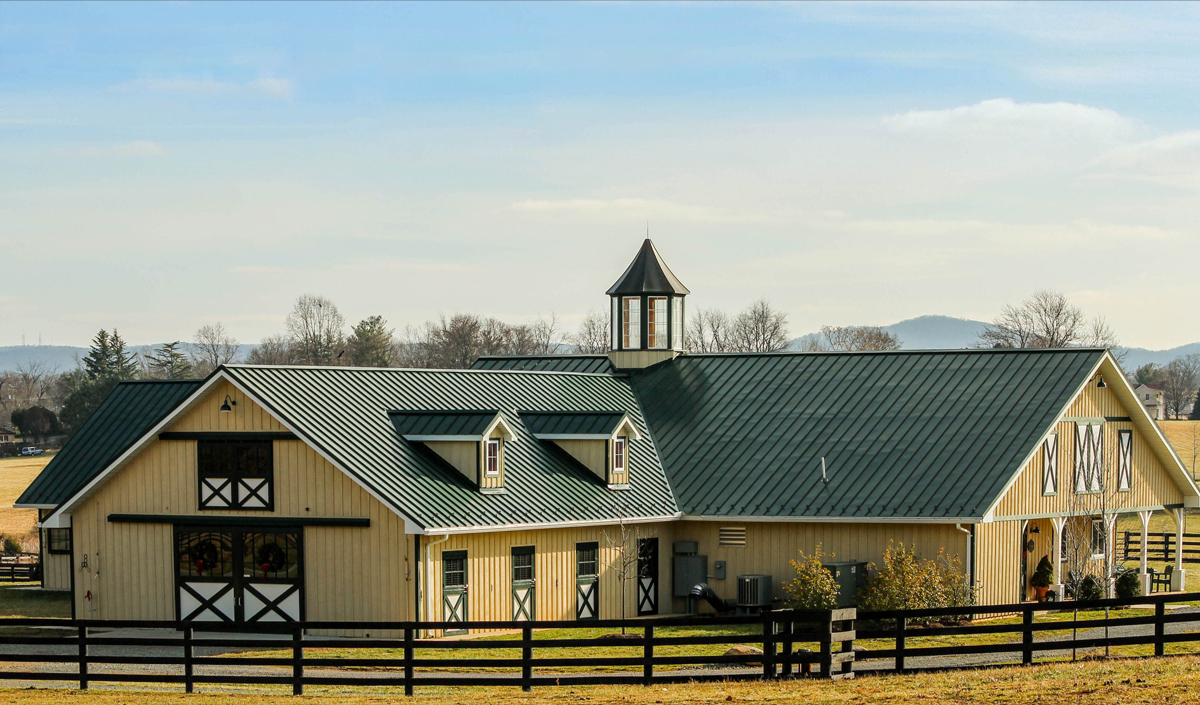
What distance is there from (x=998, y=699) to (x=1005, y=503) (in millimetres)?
Result: 14593

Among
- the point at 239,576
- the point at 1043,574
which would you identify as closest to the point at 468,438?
the point at 239,576

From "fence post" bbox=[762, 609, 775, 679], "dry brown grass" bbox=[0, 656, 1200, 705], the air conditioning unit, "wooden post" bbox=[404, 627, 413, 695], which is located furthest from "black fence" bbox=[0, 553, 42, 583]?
"fence post" bbox=[762, 609, 775, 679]

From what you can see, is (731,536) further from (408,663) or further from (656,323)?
(408,663)

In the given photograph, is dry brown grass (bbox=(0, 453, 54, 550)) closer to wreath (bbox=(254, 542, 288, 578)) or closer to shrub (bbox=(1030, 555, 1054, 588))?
wreath (bbox=(254, 542, 288, 578))

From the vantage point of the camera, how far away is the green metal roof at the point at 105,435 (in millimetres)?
38562

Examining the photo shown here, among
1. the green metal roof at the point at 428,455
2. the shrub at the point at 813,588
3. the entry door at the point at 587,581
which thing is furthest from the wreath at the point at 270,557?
the shrub at the point at 813,588

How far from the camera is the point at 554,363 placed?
4316 centimetres

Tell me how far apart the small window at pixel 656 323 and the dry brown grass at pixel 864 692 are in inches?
821

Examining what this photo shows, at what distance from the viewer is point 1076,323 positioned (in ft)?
325

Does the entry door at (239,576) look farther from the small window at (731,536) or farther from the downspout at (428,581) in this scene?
the small window at (731,536)

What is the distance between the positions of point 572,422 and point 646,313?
27.8 feet

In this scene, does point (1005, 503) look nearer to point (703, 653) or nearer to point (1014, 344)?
point (703, 653)

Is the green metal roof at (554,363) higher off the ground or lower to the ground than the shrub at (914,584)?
higher

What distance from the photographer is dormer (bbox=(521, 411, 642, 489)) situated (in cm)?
3331
